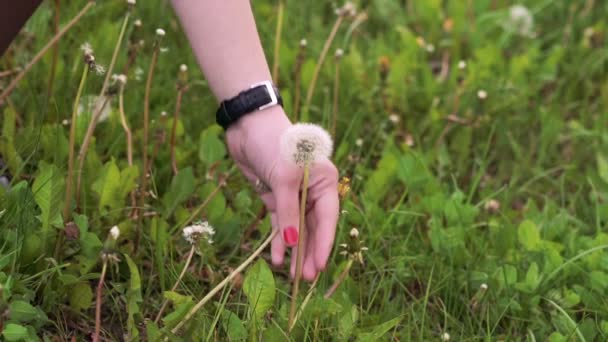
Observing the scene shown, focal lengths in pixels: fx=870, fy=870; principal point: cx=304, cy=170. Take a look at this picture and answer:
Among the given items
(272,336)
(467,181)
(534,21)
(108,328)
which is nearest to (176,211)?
(108,328)

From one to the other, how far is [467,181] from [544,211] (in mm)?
294

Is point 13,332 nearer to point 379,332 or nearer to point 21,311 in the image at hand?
point 21,311

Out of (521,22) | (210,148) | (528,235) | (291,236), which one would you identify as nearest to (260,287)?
(291,236)

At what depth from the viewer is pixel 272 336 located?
5.00 feet

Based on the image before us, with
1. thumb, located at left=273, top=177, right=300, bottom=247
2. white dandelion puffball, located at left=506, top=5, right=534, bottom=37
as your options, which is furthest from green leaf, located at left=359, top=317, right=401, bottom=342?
white dandelion puffball, located at left=506, top=5, right=534, bottom=37

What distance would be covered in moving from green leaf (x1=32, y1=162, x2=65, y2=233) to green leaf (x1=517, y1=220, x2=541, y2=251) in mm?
1039

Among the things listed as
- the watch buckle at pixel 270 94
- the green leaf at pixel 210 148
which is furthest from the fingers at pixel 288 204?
the green leaf at pixel 210 148

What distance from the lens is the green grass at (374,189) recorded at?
64.5 inches

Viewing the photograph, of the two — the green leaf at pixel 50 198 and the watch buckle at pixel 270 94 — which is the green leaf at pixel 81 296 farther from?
the watch buckle at pixel 270 94

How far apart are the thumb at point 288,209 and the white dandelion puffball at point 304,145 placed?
0.23ft

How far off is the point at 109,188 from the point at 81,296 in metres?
0.27

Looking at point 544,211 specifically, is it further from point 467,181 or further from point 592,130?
point 592,130

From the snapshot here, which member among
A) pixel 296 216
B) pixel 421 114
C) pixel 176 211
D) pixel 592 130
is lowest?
pixel 592 130

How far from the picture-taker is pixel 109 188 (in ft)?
5.98
